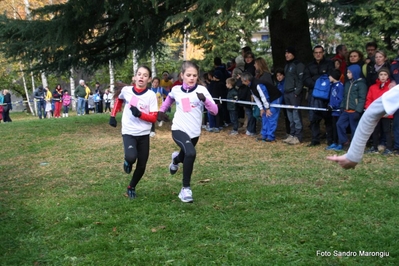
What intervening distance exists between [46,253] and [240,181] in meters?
3.74

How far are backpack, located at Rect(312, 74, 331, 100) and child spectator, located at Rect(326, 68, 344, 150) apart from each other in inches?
5.2

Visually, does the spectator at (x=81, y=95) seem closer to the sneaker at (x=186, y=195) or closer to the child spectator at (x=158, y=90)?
the child spectator at (x=158, y=90)

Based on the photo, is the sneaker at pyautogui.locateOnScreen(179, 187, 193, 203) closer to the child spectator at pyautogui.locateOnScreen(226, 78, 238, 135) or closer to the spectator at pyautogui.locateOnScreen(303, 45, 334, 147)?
the spectator at pyautogui.locateOnScreen(303, 45, 334, 147)

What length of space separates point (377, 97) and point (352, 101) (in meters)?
0.54

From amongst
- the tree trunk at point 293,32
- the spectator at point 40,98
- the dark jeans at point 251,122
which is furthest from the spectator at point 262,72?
the spectator at point 40,98

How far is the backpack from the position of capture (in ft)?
36.2

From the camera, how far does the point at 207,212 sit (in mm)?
6457

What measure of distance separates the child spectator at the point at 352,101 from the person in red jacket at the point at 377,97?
16 centimetres

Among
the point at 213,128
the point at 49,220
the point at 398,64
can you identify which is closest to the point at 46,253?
the point at 49,220

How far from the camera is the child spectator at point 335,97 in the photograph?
423 inches

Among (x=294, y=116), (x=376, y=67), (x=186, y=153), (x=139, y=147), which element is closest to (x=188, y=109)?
(x=186, y=153)

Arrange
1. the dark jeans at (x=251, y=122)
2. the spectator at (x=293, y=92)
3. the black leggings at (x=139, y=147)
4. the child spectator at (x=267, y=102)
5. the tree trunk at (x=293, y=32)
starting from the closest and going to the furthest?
1. the black leggings at (x=139, y=147)
2. the spectator at (x=293, y=92)
3. the child spectator at (x=267, y=102)
4. the dark jeans at (x=251, y=122)
5. the tree trunk at (x=293, y=32)

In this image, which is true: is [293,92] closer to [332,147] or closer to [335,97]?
[335,97]

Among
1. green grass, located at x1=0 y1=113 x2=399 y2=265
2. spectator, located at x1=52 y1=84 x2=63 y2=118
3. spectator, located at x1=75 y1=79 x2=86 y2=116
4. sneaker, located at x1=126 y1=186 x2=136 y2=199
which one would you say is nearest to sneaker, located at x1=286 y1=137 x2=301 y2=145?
green grass, located at x1=0 y1=113 x2=399 y2=265
